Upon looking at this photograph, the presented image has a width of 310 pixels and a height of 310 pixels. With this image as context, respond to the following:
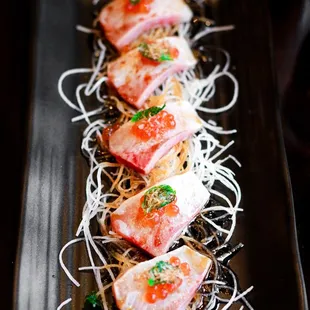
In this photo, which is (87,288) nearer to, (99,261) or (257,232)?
(99,261)

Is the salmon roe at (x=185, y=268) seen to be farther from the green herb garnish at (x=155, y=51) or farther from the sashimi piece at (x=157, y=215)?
the green herb garnish at (x=155, y=51)

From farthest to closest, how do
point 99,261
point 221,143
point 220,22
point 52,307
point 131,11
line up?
1. point 220,22
2. point 131,11
3. point 221,143
4. point 99,261
5. point 52,307

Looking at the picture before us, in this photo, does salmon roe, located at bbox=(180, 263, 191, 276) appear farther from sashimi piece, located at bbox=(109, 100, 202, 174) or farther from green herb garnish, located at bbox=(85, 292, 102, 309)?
sashimi piece, located at bbox=(109, 100, 202, 174)

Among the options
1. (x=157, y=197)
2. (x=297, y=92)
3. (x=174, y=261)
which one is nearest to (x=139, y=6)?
(x=297, y=92)

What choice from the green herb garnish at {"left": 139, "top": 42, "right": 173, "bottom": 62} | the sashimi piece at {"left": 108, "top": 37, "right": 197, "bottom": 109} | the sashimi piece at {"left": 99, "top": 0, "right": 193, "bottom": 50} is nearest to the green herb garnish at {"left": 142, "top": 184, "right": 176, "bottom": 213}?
the sashimi piece at {"left": 108, "top": 37, "right": 197, "bottom": 109}

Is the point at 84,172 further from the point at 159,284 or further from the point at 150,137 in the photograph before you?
the point at 159,284

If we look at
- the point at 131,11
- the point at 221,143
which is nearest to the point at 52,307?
the point at 221,143
